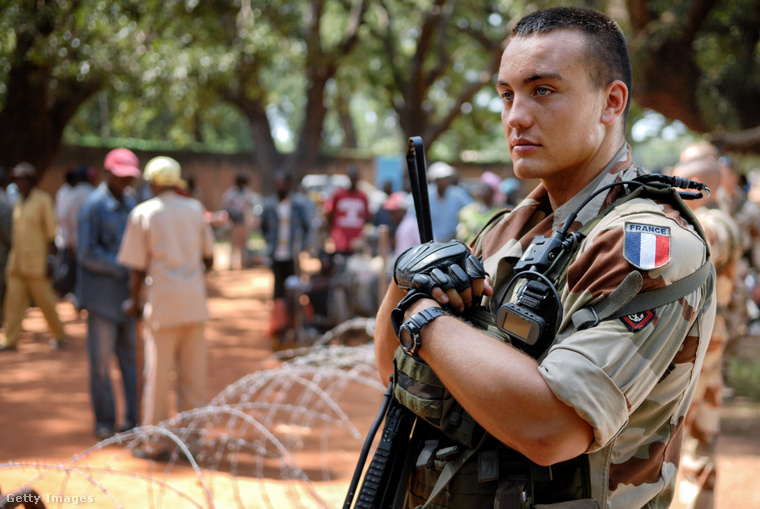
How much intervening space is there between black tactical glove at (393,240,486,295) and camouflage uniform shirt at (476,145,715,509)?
0.20 metres

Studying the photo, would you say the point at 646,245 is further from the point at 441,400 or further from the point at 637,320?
the point at 441,400

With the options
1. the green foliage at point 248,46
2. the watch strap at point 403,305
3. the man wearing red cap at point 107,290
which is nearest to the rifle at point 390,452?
the watch strap at point 403,305

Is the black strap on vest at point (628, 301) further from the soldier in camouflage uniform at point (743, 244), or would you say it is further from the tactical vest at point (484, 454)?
the soldier in camouflage uniform at point (743, 244)

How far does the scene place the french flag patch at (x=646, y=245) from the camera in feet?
4.34

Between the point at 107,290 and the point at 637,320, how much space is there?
4965 mm

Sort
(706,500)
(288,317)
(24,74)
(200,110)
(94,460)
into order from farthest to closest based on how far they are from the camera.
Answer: (200,110), (24,74), (288,317), (94,460), (706,500)

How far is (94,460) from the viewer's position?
5246 millimetres

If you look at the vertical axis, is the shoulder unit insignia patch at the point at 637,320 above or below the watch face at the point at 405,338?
above

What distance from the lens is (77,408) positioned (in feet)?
21.3

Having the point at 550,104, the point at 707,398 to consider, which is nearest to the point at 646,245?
the point at 550,104

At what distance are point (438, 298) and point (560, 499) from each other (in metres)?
0.49

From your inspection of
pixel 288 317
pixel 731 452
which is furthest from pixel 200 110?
pixel 731 452

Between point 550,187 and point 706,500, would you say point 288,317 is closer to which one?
point 706,500

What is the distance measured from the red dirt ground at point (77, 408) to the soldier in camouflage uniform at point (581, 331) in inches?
126
